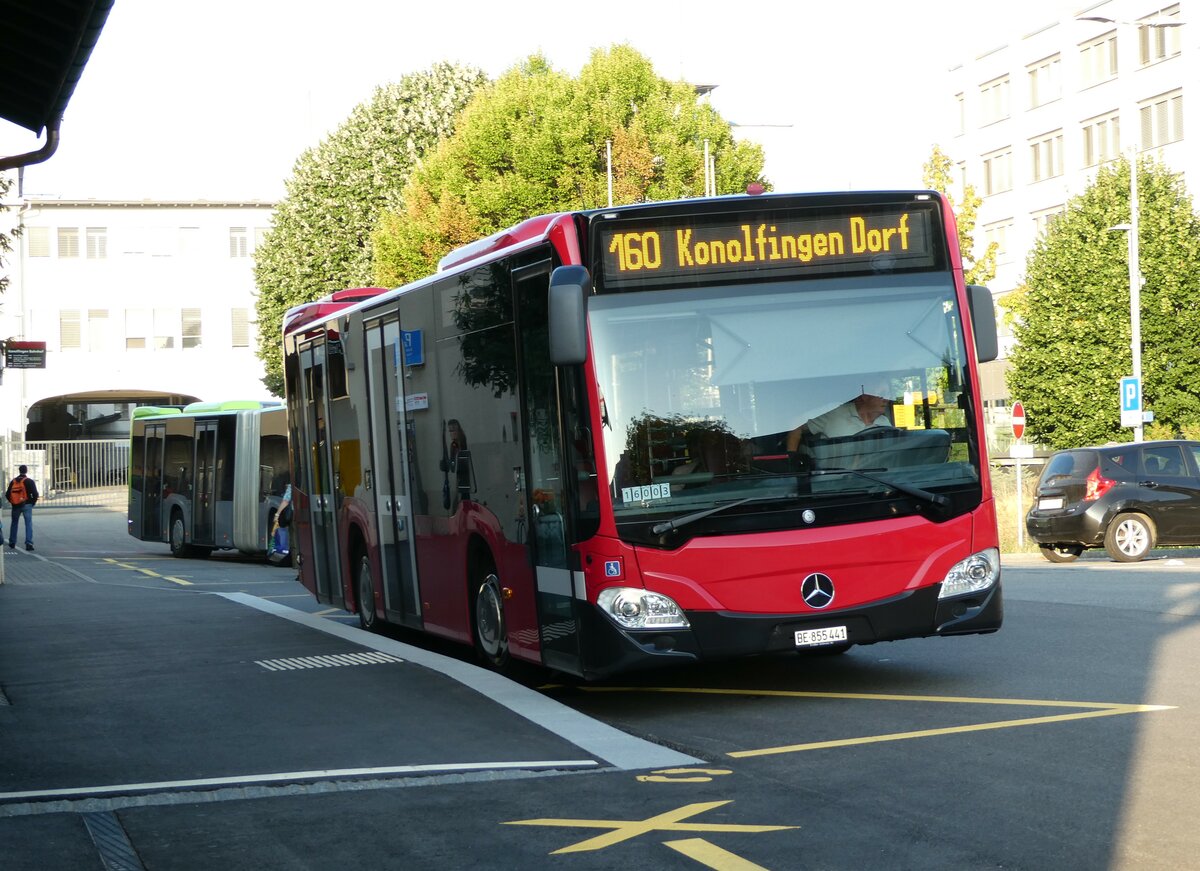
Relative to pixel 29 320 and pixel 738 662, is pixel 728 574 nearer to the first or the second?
pixel 738 662

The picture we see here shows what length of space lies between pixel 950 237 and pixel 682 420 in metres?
2.16

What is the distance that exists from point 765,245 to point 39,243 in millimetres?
67070

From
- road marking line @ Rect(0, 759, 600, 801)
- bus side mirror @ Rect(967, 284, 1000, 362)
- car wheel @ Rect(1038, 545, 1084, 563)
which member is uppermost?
bus side mirror @ Rect(967, 284, 1000, 362)

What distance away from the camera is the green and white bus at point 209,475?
30094mm

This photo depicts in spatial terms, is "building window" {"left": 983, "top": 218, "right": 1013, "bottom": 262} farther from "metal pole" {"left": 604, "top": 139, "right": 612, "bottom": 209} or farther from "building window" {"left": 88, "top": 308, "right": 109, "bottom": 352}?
"building window" {"left": 88, "top": 308, "right": 109, "bottom": 352}

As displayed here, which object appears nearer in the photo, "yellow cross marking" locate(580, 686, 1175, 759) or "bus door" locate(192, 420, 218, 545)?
"yellow cross marking" locate(580, 686, 1175, 759)

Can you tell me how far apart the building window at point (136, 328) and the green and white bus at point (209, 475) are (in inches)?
1442

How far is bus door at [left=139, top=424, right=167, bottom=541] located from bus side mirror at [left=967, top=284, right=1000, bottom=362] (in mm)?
26290

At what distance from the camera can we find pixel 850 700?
1003cm

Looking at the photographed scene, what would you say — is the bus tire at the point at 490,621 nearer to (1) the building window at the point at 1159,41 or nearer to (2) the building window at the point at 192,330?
(1) the building window at the point at 1159,41

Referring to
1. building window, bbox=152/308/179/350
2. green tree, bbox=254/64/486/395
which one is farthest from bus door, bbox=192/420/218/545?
building window, bbox=152/308/179/350

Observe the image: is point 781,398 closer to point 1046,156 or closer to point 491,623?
point 491,623

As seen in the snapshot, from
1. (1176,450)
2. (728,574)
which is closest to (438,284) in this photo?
(728,574)

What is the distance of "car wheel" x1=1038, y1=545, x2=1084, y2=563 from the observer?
24.2 metres
